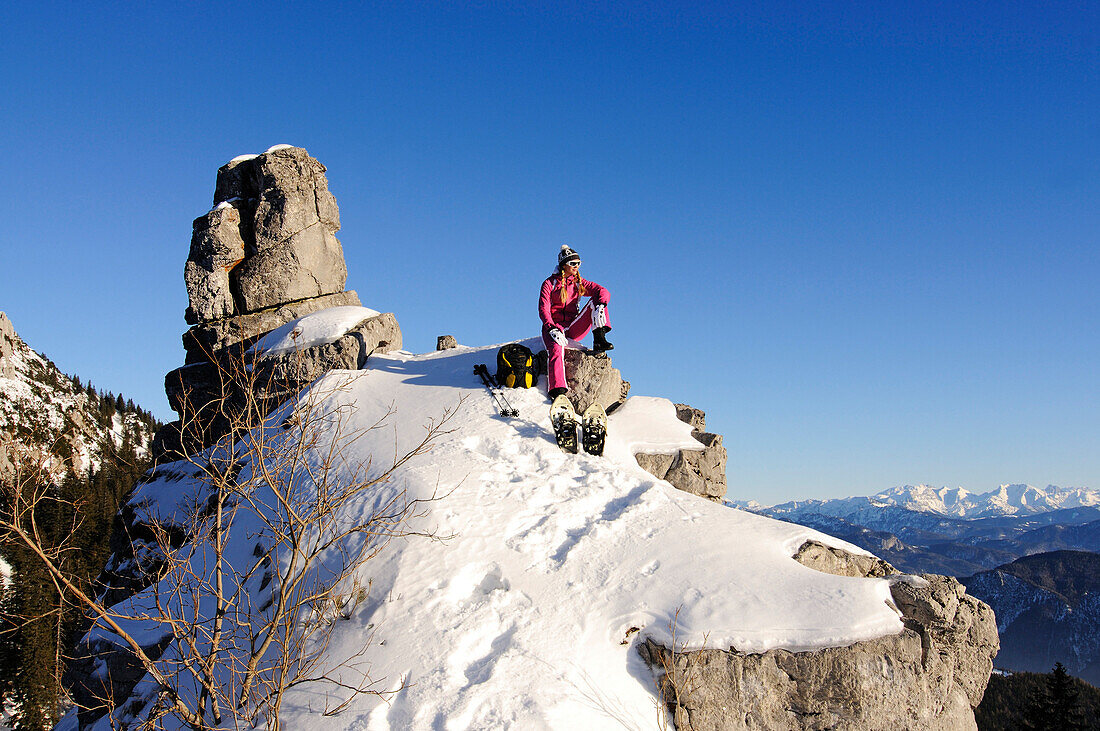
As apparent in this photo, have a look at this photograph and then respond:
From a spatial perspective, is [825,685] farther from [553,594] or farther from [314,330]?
[314,330]

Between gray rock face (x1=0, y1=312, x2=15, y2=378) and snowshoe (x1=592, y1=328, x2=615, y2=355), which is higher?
gray rock face (x1=0, y1=312, x2=15, y2=378)

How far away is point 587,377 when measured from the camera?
13875 millimetres

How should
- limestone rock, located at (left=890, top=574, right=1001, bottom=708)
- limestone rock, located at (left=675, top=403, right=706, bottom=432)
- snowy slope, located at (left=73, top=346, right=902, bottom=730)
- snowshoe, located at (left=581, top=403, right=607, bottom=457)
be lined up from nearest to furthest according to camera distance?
snowy slope, located at (left=73, top=346, right=902, bottom=730) < limestone rock, located at (left=890, top=574, right=1001, bottom=708) < snowshoe, located at (left=581, top=403, right=607, bottom=457) < limestone rock, located at (left=675, top=403, right=706, bottom=432)

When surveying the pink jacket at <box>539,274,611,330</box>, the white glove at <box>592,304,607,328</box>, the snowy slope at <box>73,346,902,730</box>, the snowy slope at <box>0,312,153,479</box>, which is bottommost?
the snowy slope at <box>73,346,902,730</box>

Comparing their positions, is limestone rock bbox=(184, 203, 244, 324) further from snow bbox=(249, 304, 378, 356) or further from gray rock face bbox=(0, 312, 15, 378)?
gray rock face bbox=(0, 312, 15, 378)

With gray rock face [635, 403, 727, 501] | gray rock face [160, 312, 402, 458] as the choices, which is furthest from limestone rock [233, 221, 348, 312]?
gray rock face [635, 403, 727, 501]

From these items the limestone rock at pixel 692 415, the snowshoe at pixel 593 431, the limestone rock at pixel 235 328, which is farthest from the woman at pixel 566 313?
the limestone rock at pixel 235 328

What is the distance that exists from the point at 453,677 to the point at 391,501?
9.87ft

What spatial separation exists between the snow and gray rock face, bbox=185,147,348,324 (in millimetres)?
2177

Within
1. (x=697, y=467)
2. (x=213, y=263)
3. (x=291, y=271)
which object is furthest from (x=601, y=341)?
(x=213, y=263)

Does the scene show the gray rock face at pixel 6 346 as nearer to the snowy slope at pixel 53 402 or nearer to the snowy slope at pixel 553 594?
the snowy slope at pixel 53 402

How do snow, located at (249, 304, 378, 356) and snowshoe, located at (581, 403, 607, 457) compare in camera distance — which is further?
snow, located at (249, 304, 378, 356)

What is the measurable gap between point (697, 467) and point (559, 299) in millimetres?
4803

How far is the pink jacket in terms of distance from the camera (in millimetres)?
14008
